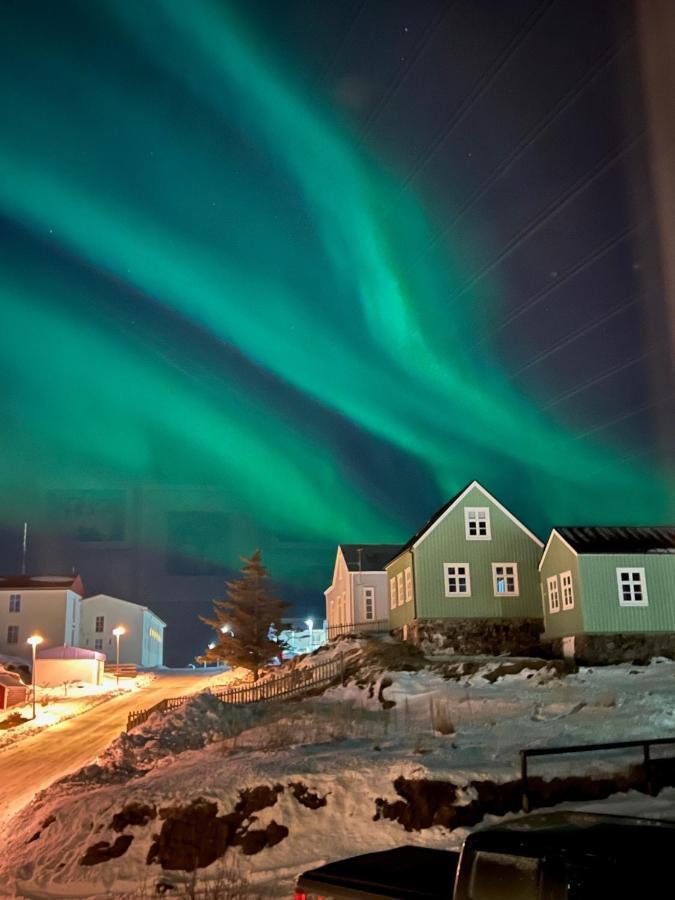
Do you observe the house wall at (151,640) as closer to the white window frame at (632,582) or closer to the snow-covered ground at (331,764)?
the snow-covered ground at (331,764)

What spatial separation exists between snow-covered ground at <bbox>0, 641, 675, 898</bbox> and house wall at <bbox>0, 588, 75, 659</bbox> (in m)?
51.4

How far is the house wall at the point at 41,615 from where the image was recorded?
2980 inches

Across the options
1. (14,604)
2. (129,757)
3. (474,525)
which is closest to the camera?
(129,757)

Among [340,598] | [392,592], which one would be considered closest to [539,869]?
[392,592]

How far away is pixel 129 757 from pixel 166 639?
477 ft

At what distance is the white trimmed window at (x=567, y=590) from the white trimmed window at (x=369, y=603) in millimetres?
19758

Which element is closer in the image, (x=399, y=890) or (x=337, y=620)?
(x=399, y=890)

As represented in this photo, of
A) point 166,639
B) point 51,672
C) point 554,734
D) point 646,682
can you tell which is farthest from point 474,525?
point 166,639

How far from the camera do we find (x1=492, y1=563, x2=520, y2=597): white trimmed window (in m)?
37.7

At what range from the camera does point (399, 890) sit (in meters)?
6.64

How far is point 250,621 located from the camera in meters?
51.8

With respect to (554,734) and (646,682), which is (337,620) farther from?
(554,734)

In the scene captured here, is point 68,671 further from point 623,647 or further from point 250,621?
point 623,647

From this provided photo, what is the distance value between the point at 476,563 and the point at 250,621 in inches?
756
